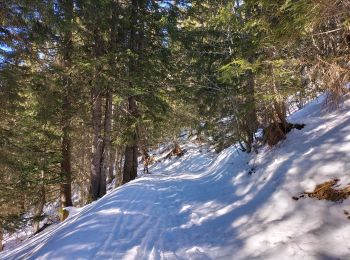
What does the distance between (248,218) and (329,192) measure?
165 cm

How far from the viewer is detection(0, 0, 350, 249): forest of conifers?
7.28 meters

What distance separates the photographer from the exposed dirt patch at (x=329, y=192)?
5309 mm

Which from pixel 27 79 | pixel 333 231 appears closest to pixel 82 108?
pixel 27 79

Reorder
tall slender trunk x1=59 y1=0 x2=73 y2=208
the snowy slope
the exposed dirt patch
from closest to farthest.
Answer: the snowy slope → the exposed dirt patch → tall slender trunk x1=59 y1=0 x2=73 y2=208

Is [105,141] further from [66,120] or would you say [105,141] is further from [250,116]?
[250,116]

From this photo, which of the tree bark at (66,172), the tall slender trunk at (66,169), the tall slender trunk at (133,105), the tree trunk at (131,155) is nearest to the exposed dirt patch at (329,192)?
the tall slender trunk at (133,105)

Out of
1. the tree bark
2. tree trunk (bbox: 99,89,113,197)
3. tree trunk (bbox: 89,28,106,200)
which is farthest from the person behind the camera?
the tree bark

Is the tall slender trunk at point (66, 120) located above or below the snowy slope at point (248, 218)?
above

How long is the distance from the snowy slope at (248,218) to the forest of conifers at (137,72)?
1254mm

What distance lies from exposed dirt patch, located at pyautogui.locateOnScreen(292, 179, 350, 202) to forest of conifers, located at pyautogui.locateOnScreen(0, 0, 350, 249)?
83.5 inches

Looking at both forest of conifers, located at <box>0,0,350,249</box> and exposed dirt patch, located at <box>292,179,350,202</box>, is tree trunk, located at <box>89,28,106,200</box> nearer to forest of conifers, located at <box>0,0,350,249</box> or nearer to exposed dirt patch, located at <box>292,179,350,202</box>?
forest of conifers, located at <box>0,0,350,249</box>

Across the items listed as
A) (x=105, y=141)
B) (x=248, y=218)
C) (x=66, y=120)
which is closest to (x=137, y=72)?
(x=105, y=141)

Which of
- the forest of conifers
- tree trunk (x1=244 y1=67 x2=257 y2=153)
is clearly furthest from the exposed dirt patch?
tree trunk (x1=244 y1=67 x2=257 y2=153)

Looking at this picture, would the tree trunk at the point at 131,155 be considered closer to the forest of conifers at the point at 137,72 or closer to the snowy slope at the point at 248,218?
the forest of conifers at the point at 137,72
